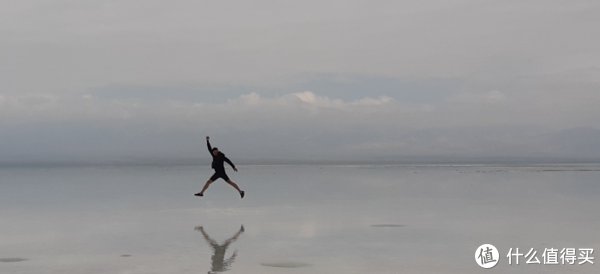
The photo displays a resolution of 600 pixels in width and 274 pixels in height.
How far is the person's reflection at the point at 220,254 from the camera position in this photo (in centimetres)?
962

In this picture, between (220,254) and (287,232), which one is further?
(287,232)

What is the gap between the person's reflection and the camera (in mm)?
9625

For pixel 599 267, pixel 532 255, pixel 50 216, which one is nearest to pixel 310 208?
pixel 50 216

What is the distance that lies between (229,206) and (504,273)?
10917 mm

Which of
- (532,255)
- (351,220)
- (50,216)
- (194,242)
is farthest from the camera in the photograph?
(50,216)

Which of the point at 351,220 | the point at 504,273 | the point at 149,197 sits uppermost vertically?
the point at 149,197

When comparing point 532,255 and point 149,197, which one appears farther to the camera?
point 149,197

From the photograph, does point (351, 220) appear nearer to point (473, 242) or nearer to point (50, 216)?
point (473, 242)

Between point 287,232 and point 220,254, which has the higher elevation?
point 287,232

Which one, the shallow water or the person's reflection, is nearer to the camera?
the person's reflection

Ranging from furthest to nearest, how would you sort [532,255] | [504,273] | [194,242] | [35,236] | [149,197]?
1. [149,197]
2. [35,236]
3. [194,242]
4. [532,255]
5. [504,273]

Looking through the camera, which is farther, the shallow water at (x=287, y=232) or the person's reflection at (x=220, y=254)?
the shallow water at (x=287, y=232)

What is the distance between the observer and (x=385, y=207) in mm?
18391

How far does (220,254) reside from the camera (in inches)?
422
